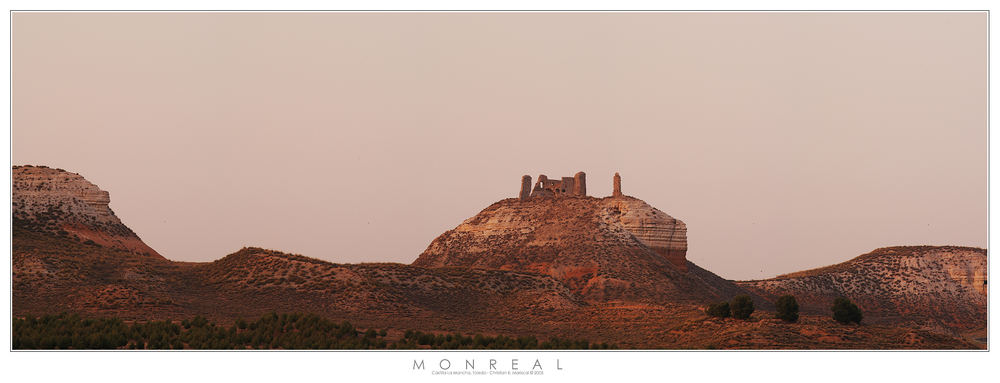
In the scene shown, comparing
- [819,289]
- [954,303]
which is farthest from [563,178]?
[954,303]

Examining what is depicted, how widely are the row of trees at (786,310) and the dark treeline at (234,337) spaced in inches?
457

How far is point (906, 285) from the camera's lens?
101250 millimetres

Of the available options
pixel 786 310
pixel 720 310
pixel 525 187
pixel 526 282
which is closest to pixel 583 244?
pixel 526 282

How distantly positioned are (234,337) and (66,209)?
38.7 meters

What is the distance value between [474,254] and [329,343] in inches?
1728

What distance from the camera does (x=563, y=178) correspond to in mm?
96188

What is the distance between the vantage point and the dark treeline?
45.4 metres

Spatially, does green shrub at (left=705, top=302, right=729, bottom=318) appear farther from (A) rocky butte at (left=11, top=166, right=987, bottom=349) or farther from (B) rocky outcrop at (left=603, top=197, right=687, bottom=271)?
(B) rocky outcrop at (left=603, top=197, right=687, bottom=271)

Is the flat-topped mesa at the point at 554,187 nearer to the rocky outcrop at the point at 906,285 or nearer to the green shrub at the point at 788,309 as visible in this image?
the rocky outcrop at the point at 906,285

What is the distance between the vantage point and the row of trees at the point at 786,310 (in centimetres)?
5531

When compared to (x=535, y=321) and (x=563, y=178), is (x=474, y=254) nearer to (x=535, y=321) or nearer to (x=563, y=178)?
(x=563, y=178)

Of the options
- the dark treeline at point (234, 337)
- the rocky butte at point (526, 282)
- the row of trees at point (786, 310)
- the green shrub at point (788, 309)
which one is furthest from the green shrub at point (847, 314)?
the dark treeline at point (234, 337)

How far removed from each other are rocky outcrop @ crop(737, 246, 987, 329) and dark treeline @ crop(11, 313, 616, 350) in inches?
1976

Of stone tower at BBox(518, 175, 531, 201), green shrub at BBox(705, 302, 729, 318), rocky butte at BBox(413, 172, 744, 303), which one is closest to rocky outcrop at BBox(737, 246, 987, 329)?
rocky butte at BBox(413, 172, 744, 303)
